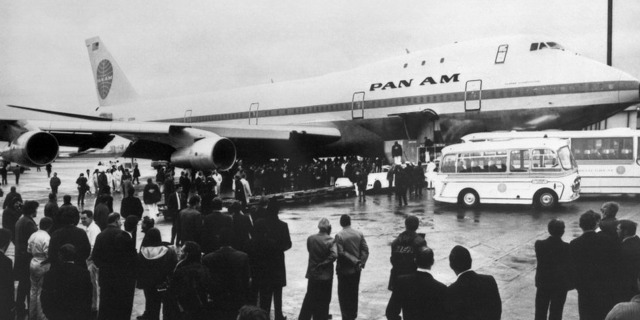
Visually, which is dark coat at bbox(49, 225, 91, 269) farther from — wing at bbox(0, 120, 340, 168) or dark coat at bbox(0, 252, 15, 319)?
wing at bbox(0, 120, 340, 168)

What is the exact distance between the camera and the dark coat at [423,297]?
4512 mm

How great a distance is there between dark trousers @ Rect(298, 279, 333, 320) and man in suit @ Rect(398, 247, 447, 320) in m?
2.05

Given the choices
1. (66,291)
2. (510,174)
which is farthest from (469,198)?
(66,291)

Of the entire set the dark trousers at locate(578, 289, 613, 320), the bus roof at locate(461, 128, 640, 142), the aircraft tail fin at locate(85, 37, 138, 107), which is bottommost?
the dark trousers at locate(578, 289, 613, 320)

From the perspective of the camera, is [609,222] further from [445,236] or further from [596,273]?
[445,236]

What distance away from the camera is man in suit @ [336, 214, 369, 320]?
21.9 feet

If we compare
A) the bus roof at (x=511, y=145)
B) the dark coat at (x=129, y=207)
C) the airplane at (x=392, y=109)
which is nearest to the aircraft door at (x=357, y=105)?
the airplane at (x=392, y=109)

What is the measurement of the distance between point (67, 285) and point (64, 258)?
278 mm

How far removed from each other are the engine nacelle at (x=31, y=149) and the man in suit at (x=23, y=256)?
7796mm

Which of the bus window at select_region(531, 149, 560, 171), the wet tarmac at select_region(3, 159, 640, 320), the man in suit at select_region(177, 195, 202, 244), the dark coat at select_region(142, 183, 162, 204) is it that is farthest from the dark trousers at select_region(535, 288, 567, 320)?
the bus window at select_region(531, 149, 560, 171)

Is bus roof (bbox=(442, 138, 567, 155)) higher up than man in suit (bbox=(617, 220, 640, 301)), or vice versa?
bus roof (bbox=(442, 138, 567, 155))

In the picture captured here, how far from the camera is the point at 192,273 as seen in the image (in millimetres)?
5074

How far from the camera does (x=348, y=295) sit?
21.9ft

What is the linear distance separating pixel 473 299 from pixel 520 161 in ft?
43.2
